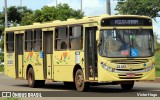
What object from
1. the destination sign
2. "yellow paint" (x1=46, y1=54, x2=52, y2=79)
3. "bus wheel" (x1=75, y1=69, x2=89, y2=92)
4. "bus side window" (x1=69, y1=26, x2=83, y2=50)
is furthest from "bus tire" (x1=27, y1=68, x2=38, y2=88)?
the destination sign

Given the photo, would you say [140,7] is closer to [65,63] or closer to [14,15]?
[65,63]

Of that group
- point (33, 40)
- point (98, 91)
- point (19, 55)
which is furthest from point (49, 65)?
point (19, 55)

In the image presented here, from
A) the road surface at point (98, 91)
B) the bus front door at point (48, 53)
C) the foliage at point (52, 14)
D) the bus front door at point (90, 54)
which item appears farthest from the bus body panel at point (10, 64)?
the foliage at point (52, 14)

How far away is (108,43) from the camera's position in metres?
21.6

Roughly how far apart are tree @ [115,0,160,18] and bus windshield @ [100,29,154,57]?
16508 millimetres

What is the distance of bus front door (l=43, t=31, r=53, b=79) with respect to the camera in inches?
1002

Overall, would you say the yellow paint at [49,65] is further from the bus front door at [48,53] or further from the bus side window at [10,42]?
the bus side window at [10,42]

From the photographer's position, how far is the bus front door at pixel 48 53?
2545cm

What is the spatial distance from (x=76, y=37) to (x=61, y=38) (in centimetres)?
138

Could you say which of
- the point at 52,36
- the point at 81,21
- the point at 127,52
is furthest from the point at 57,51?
the point at 127,52

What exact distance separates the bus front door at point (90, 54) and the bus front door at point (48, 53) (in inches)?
134

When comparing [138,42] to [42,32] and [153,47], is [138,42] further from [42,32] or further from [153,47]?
[42,32]

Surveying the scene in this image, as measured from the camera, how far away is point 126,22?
2205 centimetres

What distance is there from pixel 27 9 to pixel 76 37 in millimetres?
55424
